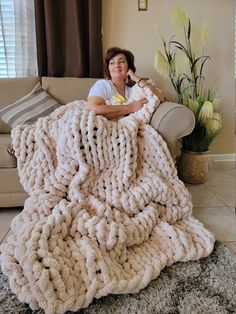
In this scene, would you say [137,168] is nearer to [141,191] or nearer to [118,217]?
[141,191]

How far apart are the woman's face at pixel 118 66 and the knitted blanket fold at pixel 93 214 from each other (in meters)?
0.30

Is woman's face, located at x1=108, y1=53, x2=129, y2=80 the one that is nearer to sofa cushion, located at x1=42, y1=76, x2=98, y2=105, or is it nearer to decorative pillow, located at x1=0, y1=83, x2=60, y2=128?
sofa cushion, located at x1=42, y1=76, x2=98, y2=105

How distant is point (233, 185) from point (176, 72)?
1.04 metres

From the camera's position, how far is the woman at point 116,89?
1630 millimetres

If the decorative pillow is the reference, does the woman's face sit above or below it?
above

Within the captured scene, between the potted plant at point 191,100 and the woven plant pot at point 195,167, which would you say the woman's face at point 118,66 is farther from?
the woven plant pot at point 195,167

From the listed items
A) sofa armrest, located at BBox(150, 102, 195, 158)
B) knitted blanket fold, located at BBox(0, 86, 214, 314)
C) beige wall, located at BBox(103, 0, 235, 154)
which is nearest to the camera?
knitted blanket fold, located at BBox(0, 86, 214, 314)

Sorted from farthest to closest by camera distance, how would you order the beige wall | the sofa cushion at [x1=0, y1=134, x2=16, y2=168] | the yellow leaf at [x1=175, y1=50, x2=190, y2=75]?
1. the beige wall
2. the yellow leaf at [x1=175, y1=50, x2=190, y2=75]
3. the sofa cushion at [x1=0, y1=134, x2=16, y2=168]

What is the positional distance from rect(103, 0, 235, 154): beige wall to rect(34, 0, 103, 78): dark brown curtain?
0.19 m

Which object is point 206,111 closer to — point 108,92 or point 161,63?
point 161,63

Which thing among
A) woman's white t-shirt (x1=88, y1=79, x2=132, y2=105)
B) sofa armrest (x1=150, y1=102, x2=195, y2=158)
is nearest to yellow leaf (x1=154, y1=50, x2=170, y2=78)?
woman's white t-shirt (x1=88, y1=79, x2=132, y2=105)

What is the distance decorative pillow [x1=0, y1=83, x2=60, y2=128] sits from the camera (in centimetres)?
195

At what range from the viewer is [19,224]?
125 cm

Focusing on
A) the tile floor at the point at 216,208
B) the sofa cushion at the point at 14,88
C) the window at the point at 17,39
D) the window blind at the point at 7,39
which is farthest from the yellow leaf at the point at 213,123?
the window blind at the point at 7,39
